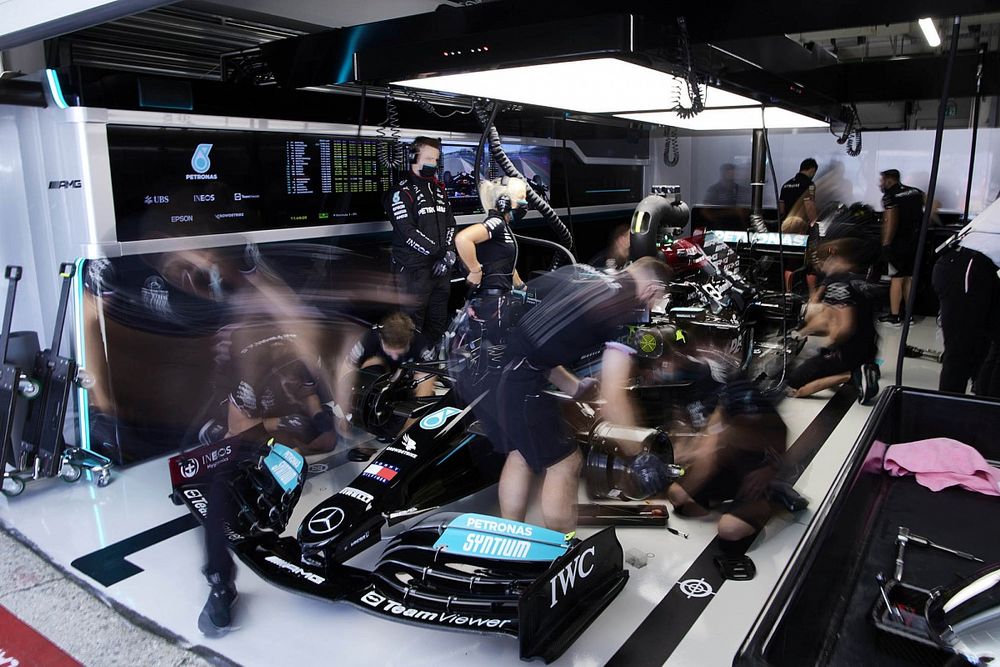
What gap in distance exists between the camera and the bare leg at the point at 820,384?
4.83 meters

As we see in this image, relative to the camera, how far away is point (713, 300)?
14.8ft

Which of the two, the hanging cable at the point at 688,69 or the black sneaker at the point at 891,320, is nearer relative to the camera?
the hanging cable at the point at 688,69

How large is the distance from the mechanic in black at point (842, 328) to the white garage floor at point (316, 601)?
123cm

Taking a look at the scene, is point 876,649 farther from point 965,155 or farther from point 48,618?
point 965,155

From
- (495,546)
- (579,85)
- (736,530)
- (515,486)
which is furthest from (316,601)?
(579,85)

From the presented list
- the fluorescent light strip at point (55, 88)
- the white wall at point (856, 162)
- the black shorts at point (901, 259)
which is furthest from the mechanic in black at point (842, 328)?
the fluorescent light strip at point (55, 88)

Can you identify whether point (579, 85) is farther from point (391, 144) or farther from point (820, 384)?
point (820, 384)

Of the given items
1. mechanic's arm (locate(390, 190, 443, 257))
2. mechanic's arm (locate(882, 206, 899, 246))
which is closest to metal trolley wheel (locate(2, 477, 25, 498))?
mechanic's arm (locate(390, 190, 443, 257))

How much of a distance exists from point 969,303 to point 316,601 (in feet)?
11.3

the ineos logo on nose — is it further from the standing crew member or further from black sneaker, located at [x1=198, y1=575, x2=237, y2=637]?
the standing crew member

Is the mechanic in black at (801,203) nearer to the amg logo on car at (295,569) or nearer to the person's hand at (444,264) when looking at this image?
the person's hand at (444,264)

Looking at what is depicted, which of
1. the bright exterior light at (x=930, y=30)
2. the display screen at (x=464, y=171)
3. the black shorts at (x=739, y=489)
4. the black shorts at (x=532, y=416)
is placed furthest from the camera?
the display screen at (x=464, y=171)

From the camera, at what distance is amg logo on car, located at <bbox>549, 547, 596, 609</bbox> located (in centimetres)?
211

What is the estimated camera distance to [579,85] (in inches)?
96.9
